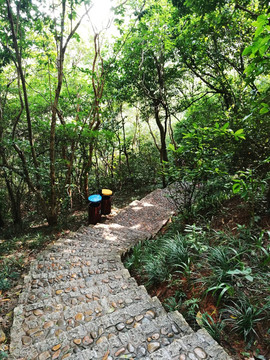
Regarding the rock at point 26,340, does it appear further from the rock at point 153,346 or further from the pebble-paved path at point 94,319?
the rock at point 153,346

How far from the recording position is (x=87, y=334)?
1.92 meters

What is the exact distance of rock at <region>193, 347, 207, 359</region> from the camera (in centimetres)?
154

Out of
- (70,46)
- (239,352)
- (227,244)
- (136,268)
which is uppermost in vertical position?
(70,46)

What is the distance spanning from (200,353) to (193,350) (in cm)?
5

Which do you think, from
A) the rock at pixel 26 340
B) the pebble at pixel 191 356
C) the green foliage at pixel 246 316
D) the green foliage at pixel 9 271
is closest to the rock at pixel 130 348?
the pebble at pixel 191 356

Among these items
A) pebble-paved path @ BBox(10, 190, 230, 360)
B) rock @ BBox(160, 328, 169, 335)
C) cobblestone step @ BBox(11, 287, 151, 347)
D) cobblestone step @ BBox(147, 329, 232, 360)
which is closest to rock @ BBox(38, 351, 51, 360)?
pebble-paved path @ BBox(10, 190, 230, 360)

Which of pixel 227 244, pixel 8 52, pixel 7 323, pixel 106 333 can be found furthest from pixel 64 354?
pixel 8 52

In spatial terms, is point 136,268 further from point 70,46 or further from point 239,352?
point 70,46

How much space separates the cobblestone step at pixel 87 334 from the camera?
1.80 metres

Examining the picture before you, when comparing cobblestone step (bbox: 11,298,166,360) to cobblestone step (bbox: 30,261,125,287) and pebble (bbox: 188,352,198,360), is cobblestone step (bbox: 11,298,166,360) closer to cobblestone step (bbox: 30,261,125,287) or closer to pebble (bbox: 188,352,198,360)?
pebble (bbox: 188,352,198,360)

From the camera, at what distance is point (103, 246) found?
14.0 ft

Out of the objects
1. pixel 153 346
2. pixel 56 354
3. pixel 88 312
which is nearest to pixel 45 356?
pixel 56 354

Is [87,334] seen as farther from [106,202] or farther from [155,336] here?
[106,202]

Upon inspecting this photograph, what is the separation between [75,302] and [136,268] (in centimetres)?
118
